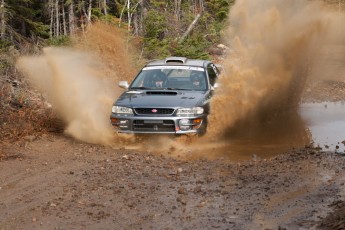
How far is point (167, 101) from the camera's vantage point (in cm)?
1041

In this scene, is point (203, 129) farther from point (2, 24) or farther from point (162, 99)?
point (2, 24)

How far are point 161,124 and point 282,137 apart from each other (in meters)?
3.18

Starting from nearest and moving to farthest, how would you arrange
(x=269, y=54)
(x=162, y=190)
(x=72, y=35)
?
1. (x=162, y=190)
2. (x=269, y=54)
3. (x=72, y=35)

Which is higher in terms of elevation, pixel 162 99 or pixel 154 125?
pixel 162 99

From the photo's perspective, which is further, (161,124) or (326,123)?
(326,123)

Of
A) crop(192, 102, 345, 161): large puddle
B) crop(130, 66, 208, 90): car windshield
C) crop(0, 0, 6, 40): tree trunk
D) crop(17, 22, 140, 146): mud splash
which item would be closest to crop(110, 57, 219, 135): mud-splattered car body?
crop(130, 66, 208, 90): car windshield

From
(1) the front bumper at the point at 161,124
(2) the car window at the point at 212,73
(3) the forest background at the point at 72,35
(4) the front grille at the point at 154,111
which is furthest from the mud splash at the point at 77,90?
(2) the car window at the point at 212,73

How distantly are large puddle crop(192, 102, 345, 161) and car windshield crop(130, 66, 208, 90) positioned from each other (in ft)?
4.95

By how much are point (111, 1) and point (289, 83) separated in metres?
22.2

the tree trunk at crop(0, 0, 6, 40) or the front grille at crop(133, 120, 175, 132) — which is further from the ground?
the tree trunk at crop(0, 0, 6, 40)

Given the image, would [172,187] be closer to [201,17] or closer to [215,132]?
[215,132]

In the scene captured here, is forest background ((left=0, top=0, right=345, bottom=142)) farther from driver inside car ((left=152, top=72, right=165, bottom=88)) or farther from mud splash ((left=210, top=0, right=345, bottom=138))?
driver inside car ((left=152, top=72, right=165, bottom=88))

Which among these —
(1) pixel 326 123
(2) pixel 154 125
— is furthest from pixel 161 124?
(1) pixel 326 123

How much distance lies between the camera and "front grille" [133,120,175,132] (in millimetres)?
10078
